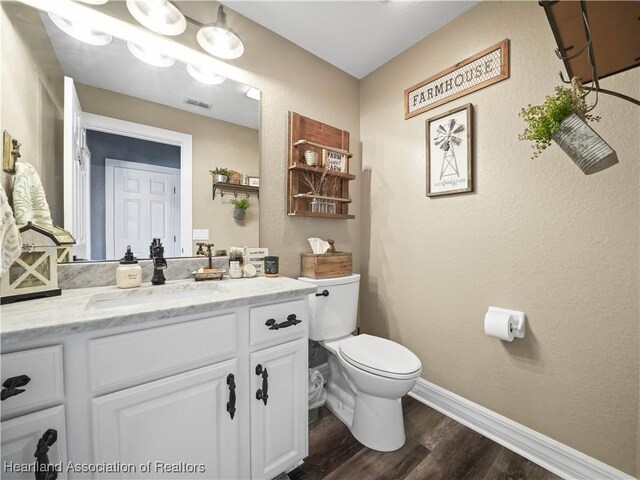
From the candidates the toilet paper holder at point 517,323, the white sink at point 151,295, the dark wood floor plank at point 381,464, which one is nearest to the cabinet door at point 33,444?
the white sink at point 151,295

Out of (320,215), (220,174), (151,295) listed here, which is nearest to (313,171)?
(320,215)

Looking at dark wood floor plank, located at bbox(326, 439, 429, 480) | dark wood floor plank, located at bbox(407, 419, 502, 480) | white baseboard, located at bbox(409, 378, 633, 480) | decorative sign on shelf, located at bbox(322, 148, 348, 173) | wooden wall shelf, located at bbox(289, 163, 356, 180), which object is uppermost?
decorative sign on shelf, located at bbox(322, 148, 348, 173)

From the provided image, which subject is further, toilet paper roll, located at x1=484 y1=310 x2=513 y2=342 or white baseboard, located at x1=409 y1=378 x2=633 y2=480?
toilet paper roll, located at x1=484 y1=310 x2=513 y2=342

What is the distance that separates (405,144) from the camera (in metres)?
1.97

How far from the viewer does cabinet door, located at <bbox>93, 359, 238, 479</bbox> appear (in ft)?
2.68

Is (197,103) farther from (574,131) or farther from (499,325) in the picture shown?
(499,325)

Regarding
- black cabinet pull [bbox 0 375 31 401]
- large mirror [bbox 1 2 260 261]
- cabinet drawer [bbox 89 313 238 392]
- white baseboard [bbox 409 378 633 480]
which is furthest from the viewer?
white baseboard [bbox 409 378 633 480]

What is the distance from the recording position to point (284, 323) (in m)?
1.16

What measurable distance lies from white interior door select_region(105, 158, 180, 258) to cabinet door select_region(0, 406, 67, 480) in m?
0.74

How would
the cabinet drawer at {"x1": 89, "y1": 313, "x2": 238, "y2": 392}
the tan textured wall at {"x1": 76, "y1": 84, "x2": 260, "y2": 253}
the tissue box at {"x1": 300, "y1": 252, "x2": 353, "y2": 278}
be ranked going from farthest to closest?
the tissue box at {"x1": 300, "y1": 252, "x2": 353, "y2": 278}, the tan textured wall at {"x1": 76, "y1": 84, "x2": 260, "y2": 253}, the cabinet drawer at {"x1": 89, "y1": 313, "x2": 238, "y2": 392}

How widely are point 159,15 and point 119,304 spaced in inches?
54.5

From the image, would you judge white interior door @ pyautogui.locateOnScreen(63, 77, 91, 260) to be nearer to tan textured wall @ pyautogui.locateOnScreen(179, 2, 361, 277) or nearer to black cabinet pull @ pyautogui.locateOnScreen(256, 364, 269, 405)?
tan textured wall @ pyautogui.locateOnScreen(179, 2, 361, 277)

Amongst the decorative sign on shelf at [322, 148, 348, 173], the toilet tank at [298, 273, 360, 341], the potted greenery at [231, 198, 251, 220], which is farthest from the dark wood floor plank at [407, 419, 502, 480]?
the decorative sign on shelf at [322, 148, 348, 173]

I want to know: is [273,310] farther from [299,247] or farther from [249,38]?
[249,38]
